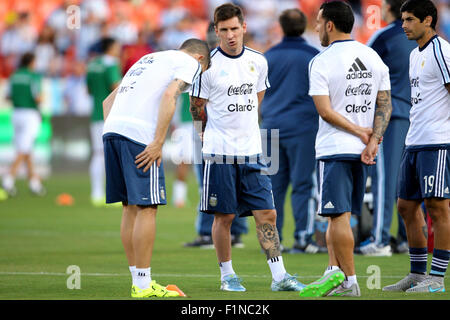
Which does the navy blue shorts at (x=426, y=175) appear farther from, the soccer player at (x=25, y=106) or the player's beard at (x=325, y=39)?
the soccer player at (x=25, y=106)

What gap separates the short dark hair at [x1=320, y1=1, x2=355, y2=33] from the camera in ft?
23.6

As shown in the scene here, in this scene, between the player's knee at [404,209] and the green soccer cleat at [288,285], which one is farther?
the player's knee at [404,209]

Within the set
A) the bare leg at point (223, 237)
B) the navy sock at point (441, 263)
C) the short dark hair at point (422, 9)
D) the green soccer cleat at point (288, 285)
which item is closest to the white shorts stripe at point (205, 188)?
the bare leg at point (223, 237)

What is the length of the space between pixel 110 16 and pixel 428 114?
2165cm

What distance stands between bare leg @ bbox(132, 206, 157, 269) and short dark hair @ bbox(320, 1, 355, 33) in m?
2.14

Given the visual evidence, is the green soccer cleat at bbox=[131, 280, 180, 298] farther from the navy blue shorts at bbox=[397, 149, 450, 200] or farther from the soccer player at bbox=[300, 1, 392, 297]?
the navy blue shorts at bbox=[397, 149, 450, 200]

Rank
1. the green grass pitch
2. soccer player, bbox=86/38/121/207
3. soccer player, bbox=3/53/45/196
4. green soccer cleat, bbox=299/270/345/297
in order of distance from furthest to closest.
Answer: soccer player, bbox=3/53/45/196 → soccer player, bbox=86/38/121/207 → the green grass pitch → green soccer cleat, bbox=299/270/345/297

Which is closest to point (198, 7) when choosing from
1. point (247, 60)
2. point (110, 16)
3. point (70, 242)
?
point (110, 16)

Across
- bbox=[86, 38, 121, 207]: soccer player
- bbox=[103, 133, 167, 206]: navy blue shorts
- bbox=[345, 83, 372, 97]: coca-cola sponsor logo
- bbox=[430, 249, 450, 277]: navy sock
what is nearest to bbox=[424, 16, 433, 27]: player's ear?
bbox=[345, 83, 372, 97]: coca-cola sponsor logo

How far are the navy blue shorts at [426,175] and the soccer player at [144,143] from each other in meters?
2.02

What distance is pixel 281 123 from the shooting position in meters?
10.7

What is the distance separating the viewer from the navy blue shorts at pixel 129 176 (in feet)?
23.3

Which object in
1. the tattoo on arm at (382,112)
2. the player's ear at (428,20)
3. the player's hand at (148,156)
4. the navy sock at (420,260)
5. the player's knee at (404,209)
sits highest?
the player's ear at (428,20)

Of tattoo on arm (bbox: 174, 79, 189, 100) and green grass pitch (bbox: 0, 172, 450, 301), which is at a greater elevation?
tattoo on arm (bbox: 174, 79, 189, 100)
